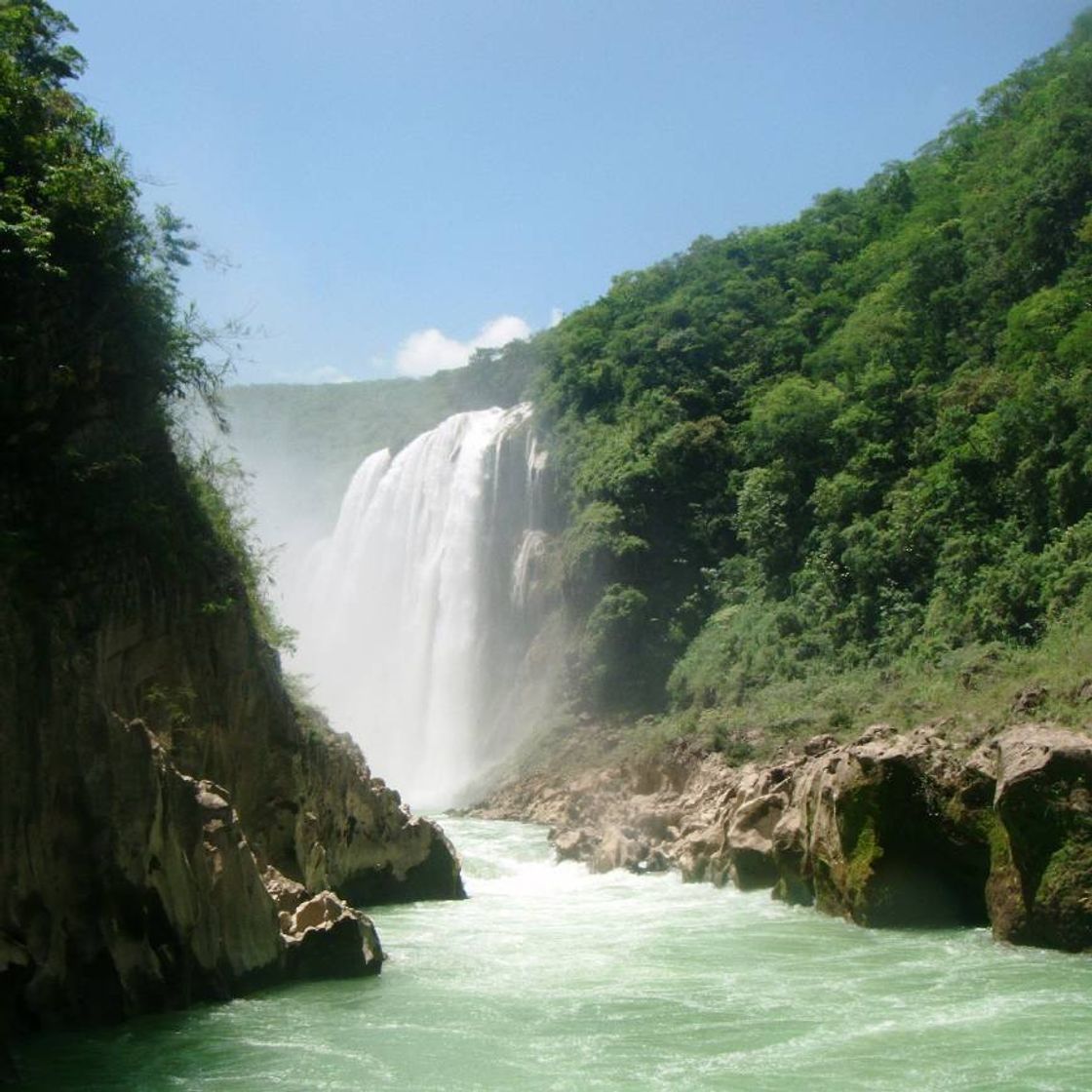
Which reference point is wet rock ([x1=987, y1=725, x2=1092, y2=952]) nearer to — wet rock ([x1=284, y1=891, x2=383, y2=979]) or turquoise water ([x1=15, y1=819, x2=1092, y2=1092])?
turquoise water ([x1=15, y1=819, x2=1092, y2=1092])

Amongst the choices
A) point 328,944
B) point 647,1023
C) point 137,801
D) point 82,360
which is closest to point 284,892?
point 328,944

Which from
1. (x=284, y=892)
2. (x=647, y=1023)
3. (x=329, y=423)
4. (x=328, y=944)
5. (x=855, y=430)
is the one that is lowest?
(x=647, y=1023)

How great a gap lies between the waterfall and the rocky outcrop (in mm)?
27432

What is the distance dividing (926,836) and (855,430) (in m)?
24.9

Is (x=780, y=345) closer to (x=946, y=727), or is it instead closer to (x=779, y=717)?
(x=779, y=717)

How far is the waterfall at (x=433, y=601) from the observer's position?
161 ft

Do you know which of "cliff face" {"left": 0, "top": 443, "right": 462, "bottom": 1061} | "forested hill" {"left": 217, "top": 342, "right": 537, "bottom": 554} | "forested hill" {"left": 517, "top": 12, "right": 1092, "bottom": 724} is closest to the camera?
"cliff face" {"left": 0, "top": 443, "right": 462, "bottom": 1061}

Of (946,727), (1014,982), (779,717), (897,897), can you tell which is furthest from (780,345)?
(1014,982)

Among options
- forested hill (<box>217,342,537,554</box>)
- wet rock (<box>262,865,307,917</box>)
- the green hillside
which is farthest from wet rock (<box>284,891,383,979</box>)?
the green hillside

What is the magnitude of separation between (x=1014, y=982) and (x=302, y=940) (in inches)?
272

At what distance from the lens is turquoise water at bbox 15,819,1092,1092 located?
8.91m

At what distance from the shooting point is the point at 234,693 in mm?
15953

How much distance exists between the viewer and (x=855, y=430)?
37.9 metres

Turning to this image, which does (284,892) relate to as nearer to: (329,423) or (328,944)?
(328,944)
